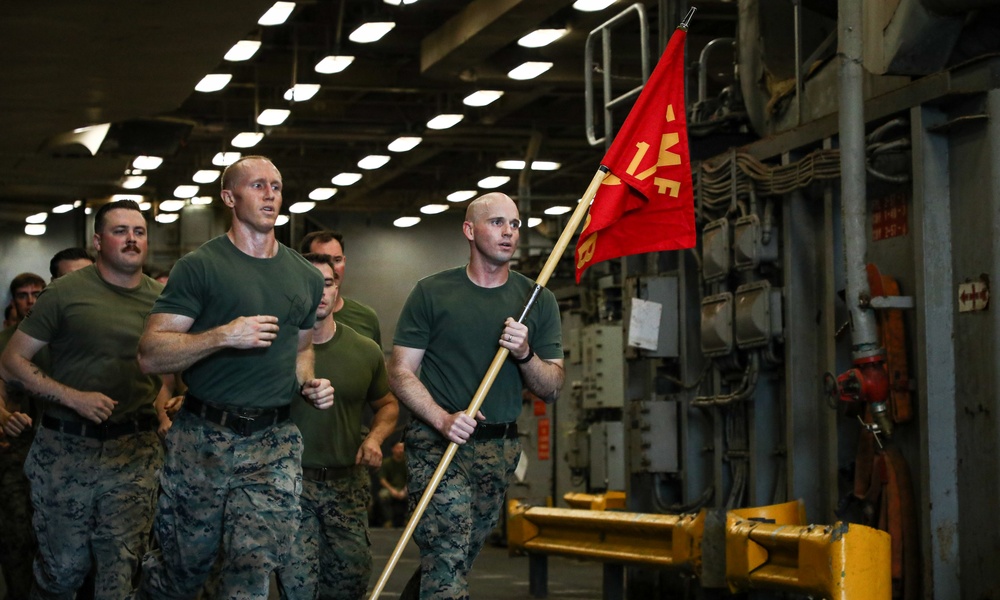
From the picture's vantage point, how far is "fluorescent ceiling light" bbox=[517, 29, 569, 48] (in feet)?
52.3

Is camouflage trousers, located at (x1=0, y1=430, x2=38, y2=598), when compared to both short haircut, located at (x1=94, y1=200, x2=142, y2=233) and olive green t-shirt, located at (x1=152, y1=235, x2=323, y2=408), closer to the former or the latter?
short haircut, located at (x1=94, y1=200, x2=142, y2=233)

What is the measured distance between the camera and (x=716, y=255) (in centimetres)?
958

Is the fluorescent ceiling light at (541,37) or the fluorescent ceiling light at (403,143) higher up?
the fluorescent ceiling light at (403,143)

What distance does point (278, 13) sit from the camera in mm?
15234

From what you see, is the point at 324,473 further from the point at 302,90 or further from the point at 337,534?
the point at 302,90

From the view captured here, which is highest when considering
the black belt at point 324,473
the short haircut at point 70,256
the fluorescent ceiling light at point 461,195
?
the fluorescent ceiling light at point 461,195

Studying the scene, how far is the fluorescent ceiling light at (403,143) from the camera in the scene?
23.2m

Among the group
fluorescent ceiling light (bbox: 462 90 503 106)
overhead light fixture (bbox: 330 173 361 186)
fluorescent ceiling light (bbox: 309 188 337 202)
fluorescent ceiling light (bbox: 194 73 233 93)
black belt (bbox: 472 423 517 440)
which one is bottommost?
black belt (bbox: 472 423 517 440)

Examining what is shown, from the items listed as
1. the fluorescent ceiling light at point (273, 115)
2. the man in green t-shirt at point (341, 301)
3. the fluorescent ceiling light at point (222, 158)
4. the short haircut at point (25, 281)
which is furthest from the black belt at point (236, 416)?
the fluorescent ceiling light at point (222, 158)

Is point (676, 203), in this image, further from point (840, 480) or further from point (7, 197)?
point (7, 197)

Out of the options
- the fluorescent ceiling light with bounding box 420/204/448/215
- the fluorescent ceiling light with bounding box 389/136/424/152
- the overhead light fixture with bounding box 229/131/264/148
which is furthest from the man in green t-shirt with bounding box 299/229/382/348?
the fluorescent ceiling light with bounding box 420/204/448/215

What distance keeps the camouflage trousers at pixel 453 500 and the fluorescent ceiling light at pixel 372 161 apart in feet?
59.1

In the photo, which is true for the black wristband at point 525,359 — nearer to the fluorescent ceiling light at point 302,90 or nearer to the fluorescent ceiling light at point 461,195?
the fluorescent ceiling light at point 302,90

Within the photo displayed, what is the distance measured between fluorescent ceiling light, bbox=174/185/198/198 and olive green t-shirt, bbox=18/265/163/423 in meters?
18.6
